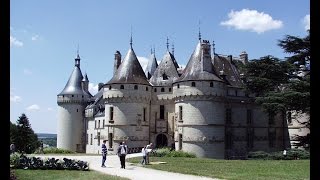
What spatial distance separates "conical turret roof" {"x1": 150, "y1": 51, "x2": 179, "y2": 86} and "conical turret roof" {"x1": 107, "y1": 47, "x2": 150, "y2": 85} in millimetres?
2488

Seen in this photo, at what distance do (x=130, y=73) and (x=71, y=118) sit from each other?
16283 mm

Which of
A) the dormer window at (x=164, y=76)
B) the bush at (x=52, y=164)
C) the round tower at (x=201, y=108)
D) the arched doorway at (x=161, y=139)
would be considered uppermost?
the dormer window at (x=164, y=76)

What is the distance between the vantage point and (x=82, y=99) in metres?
53.4

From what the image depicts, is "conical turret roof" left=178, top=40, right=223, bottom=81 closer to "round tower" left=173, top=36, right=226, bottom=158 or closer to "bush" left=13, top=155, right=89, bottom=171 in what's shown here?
"round tower" left=173, top=36, right=226, bottom=158

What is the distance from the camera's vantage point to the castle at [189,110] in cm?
3756

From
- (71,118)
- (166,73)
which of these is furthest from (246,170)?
(71,118)

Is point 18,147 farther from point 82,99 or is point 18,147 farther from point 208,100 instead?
point 208,100

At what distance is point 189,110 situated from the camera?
37.7 m

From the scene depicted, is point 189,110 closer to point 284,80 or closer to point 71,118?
point 284,80

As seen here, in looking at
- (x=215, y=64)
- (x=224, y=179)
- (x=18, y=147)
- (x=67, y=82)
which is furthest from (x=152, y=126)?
(x=224, y=179)

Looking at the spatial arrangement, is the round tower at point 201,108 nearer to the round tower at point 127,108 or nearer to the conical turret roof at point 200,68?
the conical turret roof at point 200,68

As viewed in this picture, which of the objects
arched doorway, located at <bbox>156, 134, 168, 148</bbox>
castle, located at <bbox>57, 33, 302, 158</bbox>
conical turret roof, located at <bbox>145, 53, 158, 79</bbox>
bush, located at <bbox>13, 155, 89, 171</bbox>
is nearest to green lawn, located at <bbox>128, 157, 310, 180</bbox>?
bush, located at <bbox>13, 155, 89, 171</bbox>

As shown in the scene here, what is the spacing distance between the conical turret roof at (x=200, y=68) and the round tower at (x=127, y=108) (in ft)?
16.0

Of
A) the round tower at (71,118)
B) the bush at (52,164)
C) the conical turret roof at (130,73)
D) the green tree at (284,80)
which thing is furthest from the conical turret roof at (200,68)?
the bush at (52,164)
